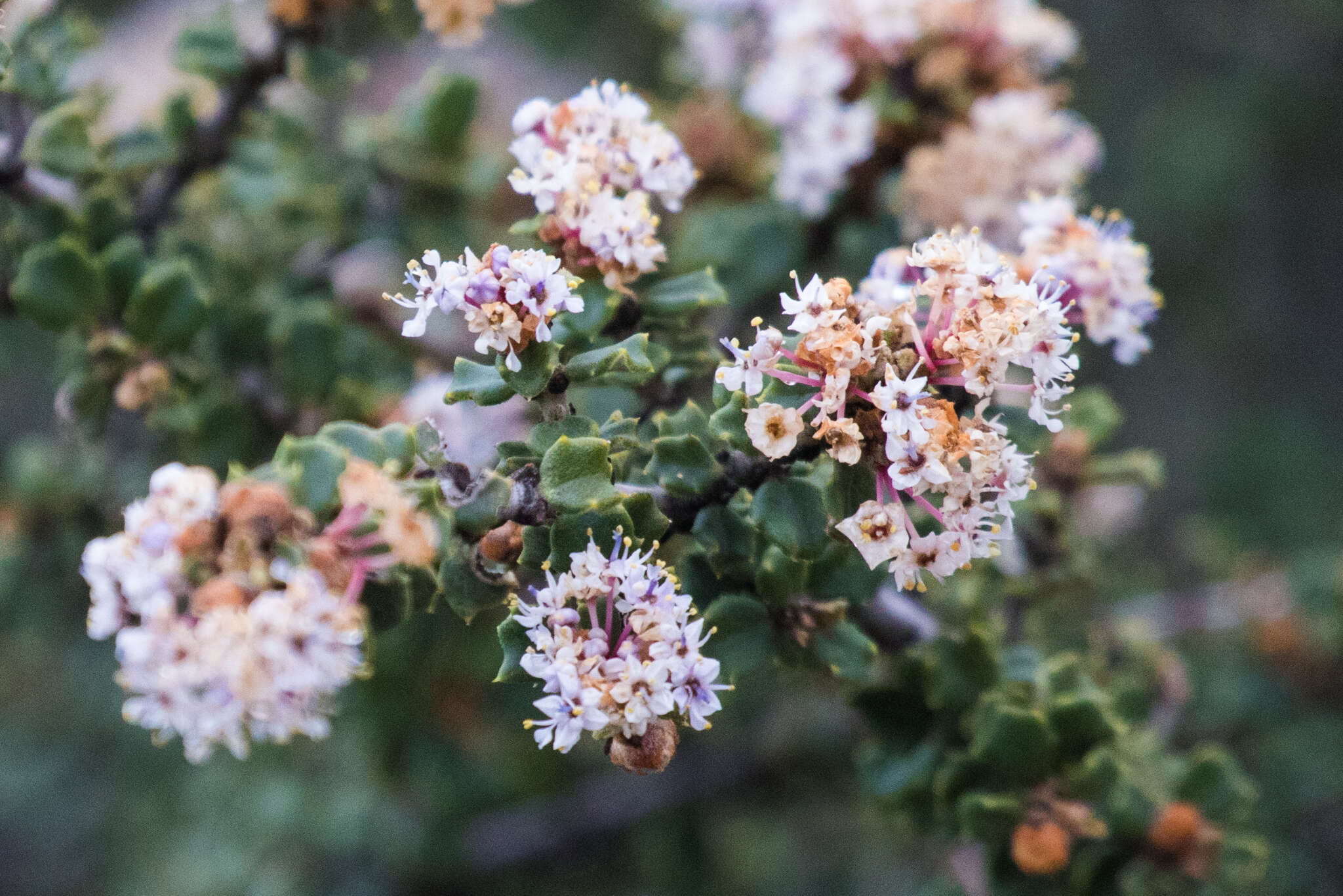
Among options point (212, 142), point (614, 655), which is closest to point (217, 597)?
point (614, 655)

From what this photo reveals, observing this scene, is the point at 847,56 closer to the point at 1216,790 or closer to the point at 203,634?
the point at 1216,790

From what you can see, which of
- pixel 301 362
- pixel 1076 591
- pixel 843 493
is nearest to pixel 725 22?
pixel 301 362

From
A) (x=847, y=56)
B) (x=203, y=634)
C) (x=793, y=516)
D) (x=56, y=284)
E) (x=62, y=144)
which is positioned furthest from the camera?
(x=847, y=56)

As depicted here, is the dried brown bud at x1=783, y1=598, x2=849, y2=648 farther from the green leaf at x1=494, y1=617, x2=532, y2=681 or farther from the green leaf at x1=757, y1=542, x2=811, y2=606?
the green leaf at x1=494, y1=617, x2=532, y2=681

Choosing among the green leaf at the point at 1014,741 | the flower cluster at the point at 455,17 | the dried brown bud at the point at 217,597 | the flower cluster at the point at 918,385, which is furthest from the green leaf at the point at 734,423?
the flower cluster at the point at 455,17

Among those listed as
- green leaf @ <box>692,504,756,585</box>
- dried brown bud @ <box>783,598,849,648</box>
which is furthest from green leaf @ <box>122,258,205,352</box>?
dried brown bud @ <box>783,598,849,648</box>

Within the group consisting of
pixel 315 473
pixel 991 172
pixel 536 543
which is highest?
pixel 991 172

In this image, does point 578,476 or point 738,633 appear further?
point 738,633
